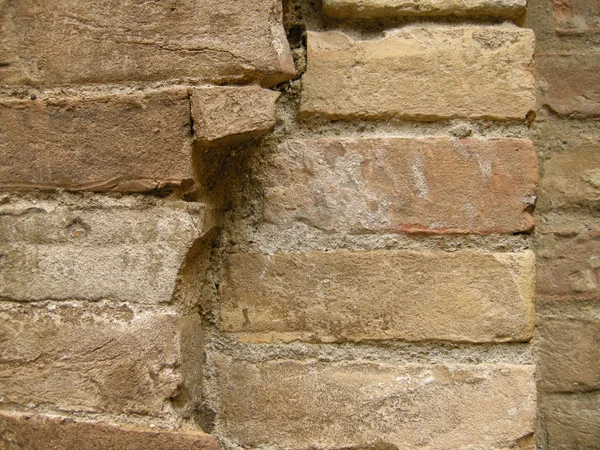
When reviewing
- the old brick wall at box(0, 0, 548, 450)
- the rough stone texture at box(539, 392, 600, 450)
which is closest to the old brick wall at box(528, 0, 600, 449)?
the rough stone texture at box(539, 392, 600, 450)

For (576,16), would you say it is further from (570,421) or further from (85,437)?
(85,437)

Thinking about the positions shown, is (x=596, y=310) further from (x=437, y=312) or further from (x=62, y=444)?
(x=62, y=444)

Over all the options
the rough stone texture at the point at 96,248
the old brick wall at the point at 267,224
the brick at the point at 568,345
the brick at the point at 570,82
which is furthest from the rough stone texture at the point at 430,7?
the brick at the point at 568,345

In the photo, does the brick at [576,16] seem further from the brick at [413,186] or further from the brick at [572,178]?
the brick at [413,186]

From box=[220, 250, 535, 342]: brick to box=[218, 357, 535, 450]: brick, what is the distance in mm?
42

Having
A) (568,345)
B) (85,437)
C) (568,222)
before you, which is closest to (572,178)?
(568,222)

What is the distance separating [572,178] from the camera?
0.95 meters

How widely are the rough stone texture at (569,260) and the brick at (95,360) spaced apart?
588mm

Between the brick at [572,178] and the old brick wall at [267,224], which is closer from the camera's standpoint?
the old brick wall at [267,224]

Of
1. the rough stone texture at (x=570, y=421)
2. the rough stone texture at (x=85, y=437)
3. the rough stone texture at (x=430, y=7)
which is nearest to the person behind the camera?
the rough stone texture at (x=85, y=437)

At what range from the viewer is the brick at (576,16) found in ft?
3.13

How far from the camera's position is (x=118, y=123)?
2.27 feet

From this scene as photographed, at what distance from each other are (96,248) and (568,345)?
725mm

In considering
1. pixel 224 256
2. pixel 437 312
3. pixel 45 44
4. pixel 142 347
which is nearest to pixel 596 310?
pixel 437 312
